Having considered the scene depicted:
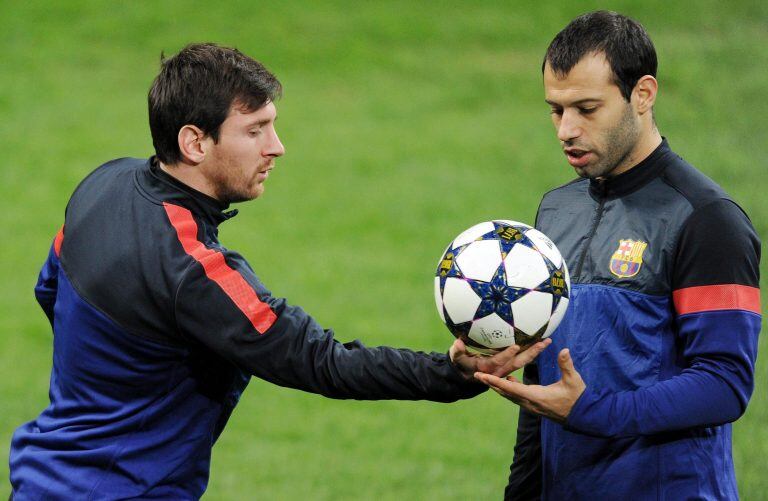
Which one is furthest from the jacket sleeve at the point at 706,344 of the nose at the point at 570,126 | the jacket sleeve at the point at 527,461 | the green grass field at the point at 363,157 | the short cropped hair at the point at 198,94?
the green grass field at the point at 363,157

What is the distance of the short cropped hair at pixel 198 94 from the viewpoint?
4883 mm

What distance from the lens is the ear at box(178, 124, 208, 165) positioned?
192 inches

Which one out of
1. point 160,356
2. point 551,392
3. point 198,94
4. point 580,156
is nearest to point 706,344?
point 551,392

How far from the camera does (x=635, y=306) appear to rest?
460cm

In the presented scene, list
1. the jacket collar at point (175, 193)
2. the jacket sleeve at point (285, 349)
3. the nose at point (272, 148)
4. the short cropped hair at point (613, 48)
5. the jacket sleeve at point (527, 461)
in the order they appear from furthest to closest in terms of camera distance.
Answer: the jacket sleeve at point (527, 461), the nose at point (272, 148), the jacket collar at point (175, 193), the short cropped hair at point (613, 48), the jacket sleeve at point (285, 349)

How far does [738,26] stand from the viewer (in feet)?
71.3

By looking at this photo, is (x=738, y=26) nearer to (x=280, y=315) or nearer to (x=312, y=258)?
(x=312, y=258)

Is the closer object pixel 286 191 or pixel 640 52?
pixel 640 52

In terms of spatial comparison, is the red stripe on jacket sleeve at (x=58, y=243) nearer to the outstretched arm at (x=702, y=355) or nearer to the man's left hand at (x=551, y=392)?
the man's left hand at (x=551, y=392)

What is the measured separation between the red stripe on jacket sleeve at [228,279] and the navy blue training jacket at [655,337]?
1270mm

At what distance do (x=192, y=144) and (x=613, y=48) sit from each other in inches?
71.7

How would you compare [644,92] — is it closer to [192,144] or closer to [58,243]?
[192,144]

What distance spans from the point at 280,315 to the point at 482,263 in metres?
0.86

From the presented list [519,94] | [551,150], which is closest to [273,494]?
[551,150]
